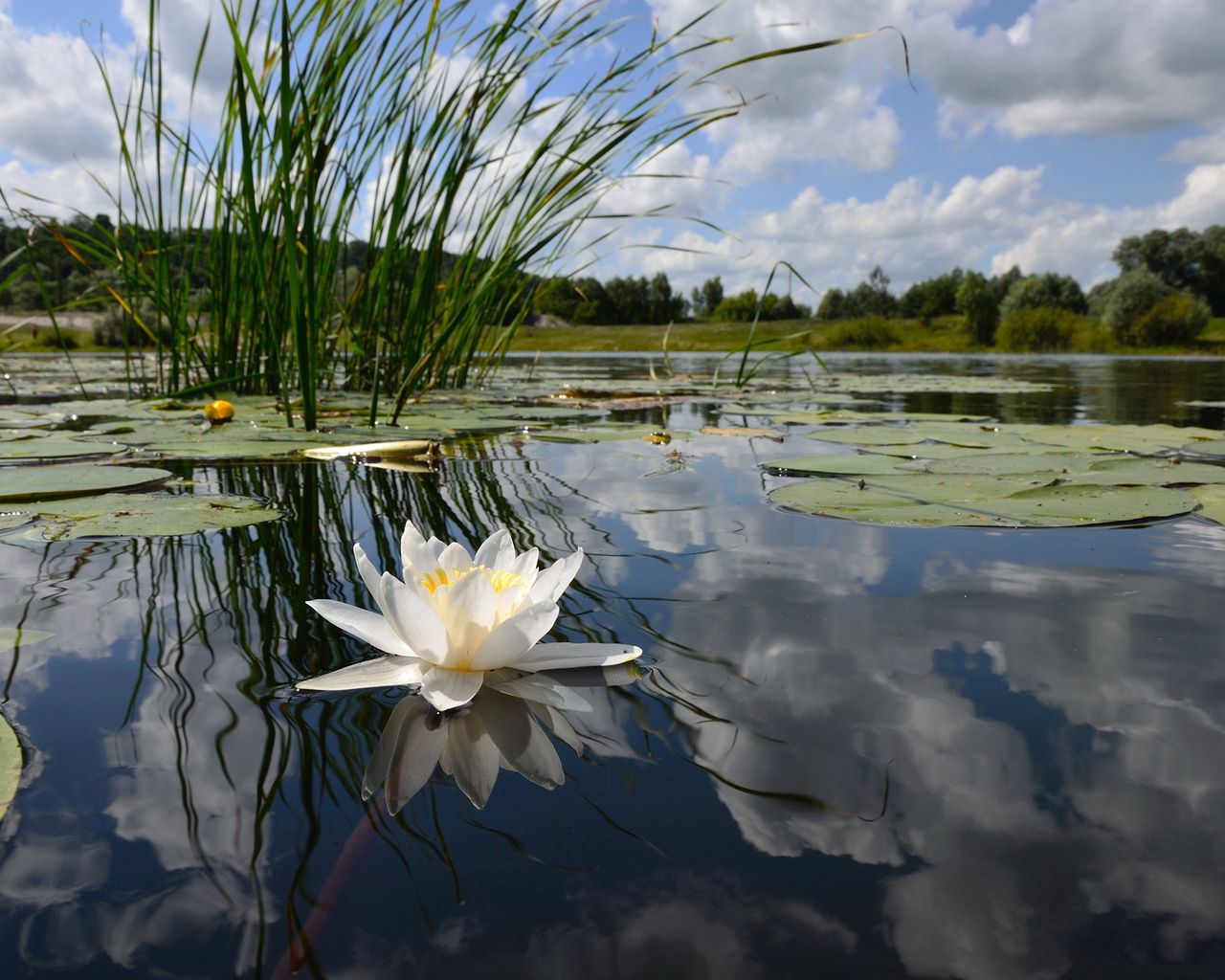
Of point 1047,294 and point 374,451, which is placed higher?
point 1047,294

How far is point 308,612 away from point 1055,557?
850 millimetres

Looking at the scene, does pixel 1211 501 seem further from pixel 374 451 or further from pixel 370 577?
pixel 374 451

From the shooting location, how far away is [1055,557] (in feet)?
3.36

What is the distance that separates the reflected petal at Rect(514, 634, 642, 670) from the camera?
64 centimetres

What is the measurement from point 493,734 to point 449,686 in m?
0.07

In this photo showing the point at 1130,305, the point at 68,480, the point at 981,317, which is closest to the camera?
the point at 68,480

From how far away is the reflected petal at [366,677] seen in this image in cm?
61

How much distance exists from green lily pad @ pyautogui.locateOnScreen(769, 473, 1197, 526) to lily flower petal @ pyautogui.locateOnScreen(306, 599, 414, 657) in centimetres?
76

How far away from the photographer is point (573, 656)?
2.13ft

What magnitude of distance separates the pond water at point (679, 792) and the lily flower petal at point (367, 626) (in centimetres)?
4

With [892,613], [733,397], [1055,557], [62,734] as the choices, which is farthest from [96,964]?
A: [733,397]

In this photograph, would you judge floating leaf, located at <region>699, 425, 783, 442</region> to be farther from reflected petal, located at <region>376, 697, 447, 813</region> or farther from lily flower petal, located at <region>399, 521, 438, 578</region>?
reflected petal, located at <region>376, 697, 447, 813</region>

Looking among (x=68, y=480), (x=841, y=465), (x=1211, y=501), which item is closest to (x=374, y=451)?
(x=68, y=480)

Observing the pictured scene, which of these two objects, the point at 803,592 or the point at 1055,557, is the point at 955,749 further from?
the point at 1055,557
